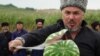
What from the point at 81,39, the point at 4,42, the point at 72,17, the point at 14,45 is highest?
the point at 72,17

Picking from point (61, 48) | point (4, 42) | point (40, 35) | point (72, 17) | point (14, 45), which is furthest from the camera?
point (4, 42)

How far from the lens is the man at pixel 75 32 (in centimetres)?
424

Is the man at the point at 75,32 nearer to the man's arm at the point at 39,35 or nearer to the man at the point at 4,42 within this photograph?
the man's arm at the point at 39,35

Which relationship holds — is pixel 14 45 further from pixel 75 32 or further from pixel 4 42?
pixel 4 42

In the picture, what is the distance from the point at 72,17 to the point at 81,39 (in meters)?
0.34

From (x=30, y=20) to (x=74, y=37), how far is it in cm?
2854

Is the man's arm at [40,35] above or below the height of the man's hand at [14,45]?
below

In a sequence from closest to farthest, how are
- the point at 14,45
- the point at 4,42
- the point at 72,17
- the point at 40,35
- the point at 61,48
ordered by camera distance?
the point at 14,45
the point at 61,48
the point at 72,17
the point at 40,35
the point at 4,42

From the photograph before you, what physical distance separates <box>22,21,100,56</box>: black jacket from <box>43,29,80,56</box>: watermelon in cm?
35

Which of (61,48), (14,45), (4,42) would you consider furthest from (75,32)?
(4,42)

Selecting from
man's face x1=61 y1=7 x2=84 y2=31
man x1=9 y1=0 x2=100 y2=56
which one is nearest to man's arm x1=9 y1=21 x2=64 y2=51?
man x1=9 y1=0 x2=100 y2=56

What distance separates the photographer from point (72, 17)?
419 centimetres

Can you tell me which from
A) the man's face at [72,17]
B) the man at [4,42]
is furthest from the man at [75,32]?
the man at [4,42]

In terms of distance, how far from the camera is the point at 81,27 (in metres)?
4.53
